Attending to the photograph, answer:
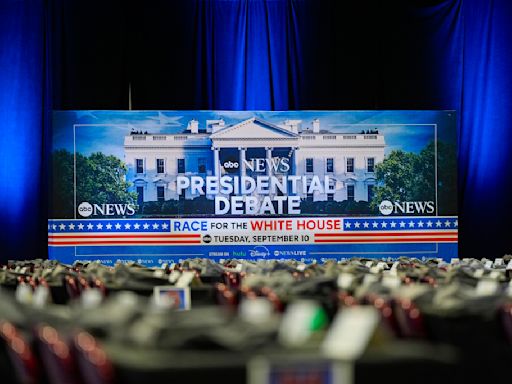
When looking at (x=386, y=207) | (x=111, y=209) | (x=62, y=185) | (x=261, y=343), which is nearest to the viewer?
(x=261, y=343)

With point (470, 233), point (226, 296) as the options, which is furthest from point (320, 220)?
point (226, 296)

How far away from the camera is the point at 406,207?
17.7m

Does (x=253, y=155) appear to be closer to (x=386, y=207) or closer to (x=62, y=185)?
(x=386, y=207)

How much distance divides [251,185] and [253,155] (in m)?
0.50

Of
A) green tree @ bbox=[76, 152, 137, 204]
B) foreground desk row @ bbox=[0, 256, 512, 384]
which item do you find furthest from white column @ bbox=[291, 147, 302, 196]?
foreground desk row @ bbox=[0, 256, 512, 384]

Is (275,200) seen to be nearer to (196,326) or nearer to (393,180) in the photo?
(393,180)

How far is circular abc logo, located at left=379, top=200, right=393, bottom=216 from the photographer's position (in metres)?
17.7

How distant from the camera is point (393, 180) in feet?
57.6

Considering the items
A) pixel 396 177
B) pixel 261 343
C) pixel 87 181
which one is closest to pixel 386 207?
pixel 396 177

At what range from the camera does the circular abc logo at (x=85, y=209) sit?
57.4 ft

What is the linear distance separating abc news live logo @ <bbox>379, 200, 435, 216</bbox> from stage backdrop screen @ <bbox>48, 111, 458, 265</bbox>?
16 mm

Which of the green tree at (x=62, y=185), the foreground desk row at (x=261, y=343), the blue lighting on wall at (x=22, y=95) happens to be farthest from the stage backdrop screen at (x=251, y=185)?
the foreground desk row at (x=261, y=343)

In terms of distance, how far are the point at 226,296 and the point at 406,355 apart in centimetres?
320

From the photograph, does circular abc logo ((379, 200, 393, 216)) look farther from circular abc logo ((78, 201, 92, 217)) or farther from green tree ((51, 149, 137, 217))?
circular abc logo ((78, 201, 92, 217))
